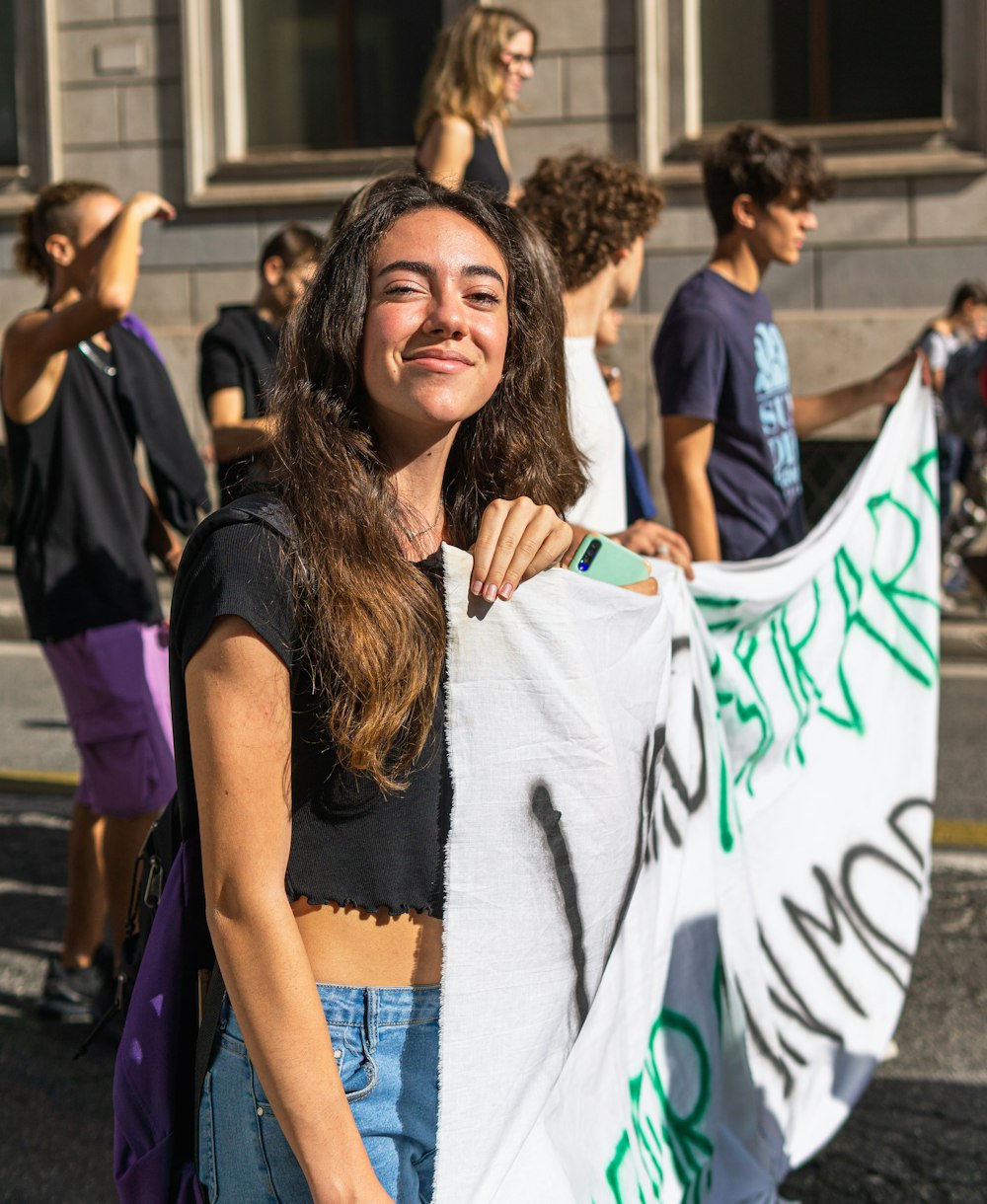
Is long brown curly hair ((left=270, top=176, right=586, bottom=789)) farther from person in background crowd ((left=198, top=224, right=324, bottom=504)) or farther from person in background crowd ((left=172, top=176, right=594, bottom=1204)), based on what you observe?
person in background crowd ((left=198, top=224, right=324, bottom=504))

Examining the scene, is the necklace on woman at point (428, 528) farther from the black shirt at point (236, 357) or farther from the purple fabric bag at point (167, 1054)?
the black shirt at point (236, 357)

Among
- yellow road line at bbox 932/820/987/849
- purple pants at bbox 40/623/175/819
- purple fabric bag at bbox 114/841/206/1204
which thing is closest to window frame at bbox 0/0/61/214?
purple pants at bbox 40/623/175/819

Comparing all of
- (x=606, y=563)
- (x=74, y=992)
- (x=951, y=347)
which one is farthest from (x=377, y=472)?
(x=951, y=347)

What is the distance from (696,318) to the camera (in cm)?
385

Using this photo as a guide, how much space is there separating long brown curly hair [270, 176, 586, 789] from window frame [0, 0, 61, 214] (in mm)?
11287

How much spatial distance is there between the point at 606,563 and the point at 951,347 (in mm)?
8392

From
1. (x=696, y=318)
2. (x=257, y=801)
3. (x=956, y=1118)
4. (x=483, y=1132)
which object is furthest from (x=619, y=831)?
(x=696, y=318)

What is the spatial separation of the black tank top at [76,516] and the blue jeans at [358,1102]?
2.28m

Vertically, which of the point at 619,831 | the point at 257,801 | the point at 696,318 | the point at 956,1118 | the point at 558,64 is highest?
the point at 558,64

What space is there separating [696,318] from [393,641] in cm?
233

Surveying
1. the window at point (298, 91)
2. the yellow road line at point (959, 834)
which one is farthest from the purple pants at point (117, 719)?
the window at point (298, 91)

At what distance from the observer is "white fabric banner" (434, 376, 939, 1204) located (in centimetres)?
183

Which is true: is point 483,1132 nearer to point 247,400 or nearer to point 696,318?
point 696,318

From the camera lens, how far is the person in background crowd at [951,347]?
947cm
